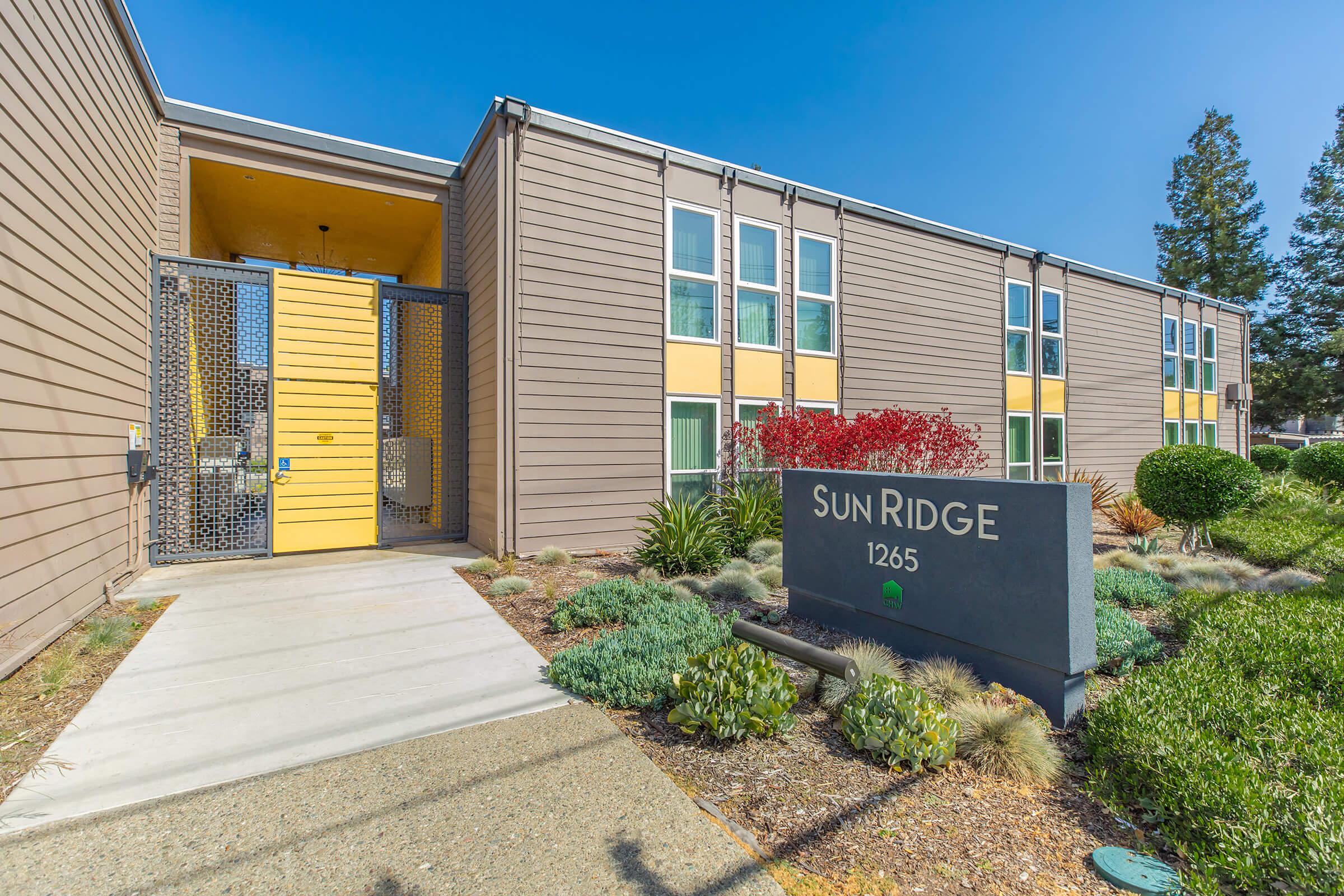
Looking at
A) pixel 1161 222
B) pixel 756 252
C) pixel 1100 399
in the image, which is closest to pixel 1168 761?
pixel 756 252

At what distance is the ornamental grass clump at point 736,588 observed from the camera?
5281 millimetres

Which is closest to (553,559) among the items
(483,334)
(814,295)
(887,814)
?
(483,334)

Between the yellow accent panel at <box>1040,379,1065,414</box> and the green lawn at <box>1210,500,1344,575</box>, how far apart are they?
3715 mm

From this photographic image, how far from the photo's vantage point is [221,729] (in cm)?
300

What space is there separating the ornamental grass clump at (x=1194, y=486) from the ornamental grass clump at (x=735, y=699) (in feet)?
25.9

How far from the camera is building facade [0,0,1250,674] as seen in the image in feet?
16.2

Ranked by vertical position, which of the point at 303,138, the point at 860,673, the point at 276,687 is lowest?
the point at 276,687

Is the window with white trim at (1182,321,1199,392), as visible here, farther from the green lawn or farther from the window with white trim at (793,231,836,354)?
the window with white trim at (793,231,836,354)

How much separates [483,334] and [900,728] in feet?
22.1

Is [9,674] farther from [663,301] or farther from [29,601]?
[663,301]

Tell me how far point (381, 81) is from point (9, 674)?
14447 mm

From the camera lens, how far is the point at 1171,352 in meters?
15.2

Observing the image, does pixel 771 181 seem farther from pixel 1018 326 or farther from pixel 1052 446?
pixel 1052 446

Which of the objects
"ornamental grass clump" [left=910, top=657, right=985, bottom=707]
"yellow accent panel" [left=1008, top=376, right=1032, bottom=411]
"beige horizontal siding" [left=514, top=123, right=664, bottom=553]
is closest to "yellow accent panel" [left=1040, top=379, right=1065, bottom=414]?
"yellow accent panel" [left=1008, top=376, right=1032, bottom=411]
